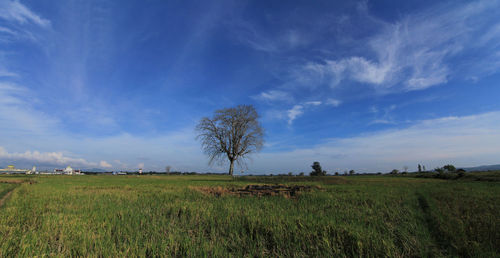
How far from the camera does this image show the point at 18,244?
2791mm

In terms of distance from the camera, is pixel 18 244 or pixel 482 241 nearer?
pixel 482 241

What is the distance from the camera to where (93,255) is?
7.52ft

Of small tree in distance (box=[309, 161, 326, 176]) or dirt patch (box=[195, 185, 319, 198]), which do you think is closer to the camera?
dirt patch (box=[195, 185, 319, 198])

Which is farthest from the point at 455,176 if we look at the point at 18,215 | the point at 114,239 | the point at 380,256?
the point at 18,215

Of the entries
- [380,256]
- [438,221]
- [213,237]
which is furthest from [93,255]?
[438,221]

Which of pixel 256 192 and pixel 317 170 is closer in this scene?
pixel 256 192

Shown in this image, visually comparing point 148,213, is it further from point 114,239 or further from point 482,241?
point 482,241

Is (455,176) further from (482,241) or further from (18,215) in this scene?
(18,215)

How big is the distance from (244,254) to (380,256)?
4.81 ft

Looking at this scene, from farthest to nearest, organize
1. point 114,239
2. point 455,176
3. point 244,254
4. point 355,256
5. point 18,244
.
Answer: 1. point 455,176
2. point 114,239
3. point 18,244
4. point 244,254
5. point 355,256

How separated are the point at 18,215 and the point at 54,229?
245 centimetres

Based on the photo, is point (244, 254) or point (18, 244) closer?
point (244, 254)

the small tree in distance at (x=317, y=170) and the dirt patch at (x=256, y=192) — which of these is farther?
the small tree in distance at (x=317, y=170)

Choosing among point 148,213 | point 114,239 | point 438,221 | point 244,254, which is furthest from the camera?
point 148,213
